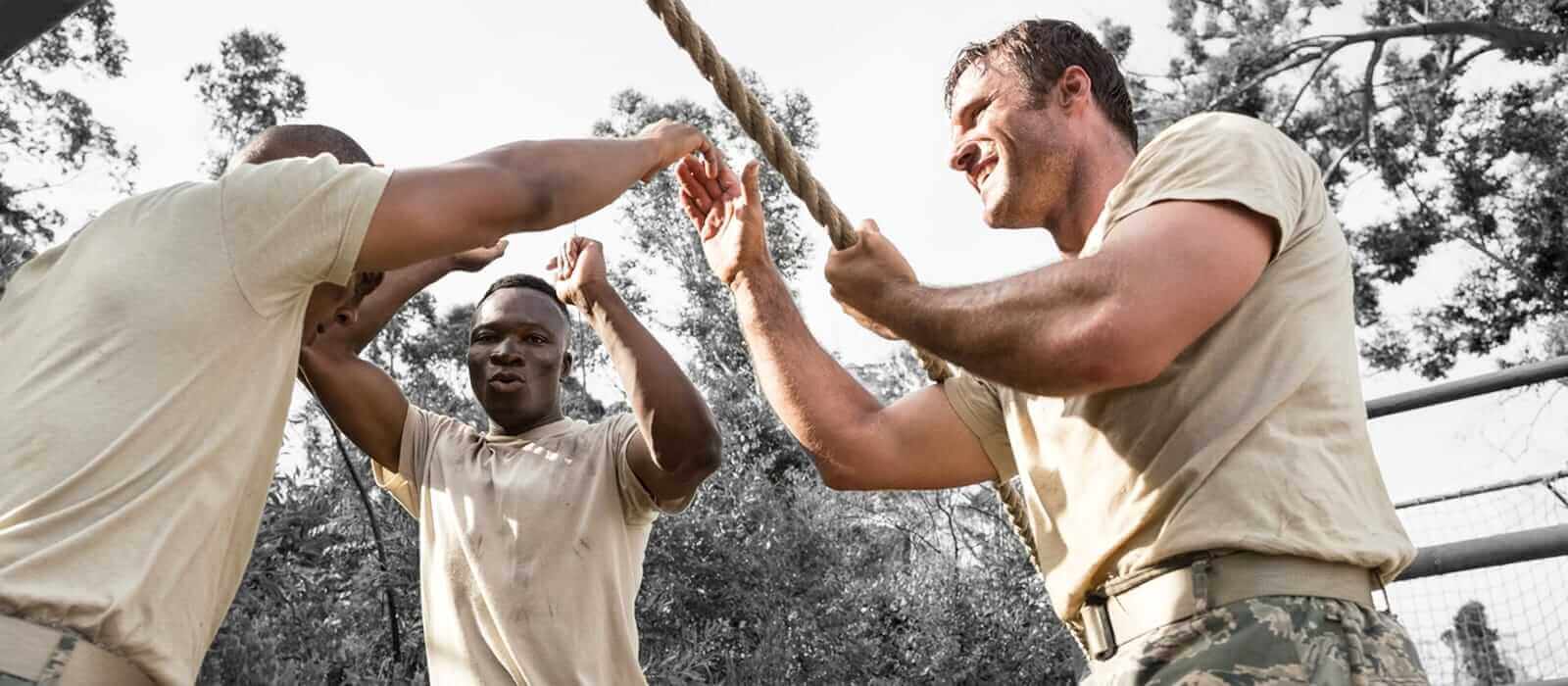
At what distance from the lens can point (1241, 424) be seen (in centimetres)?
196

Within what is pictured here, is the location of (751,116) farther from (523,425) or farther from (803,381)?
(523,425)

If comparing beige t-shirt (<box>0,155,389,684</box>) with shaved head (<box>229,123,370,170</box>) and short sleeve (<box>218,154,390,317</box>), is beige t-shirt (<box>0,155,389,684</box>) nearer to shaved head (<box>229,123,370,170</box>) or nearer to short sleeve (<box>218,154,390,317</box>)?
short sleeve (<box>218,154,390,317</box>)

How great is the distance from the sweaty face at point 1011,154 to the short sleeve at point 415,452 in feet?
5.38

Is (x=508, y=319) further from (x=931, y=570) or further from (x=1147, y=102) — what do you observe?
(x=1147, y=102)

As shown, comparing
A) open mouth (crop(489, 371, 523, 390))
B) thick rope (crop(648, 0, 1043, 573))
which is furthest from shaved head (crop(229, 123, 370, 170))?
open mouth (crop(489, 371, 523, 390))

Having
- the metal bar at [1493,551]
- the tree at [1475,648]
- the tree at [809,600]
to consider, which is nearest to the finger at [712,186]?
the metal bar at [1493,551]

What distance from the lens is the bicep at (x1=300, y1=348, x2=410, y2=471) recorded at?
3494 mm

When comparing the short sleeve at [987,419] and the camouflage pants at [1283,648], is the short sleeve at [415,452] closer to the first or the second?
the short sleeve at [987,419]

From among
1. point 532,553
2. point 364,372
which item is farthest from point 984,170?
point 364,372

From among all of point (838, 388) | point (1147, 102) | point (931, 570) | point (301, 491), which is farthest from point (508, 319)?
point (1147, 102)

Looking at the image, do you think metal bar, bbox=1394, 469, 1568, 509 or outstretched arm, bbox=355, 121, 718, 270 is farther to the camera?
metal bar, bbox=1394, 469, 1568, 509

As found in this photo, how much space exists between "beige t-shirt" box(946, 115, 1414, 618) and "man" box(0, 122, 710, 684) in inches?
38.0

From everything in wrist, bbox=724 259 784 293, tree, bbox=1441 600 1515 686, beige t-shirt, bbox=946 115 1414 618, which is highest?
wrist, bbox=724 259 784 293

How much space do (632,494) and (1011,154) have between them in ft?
4.38
